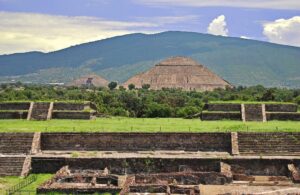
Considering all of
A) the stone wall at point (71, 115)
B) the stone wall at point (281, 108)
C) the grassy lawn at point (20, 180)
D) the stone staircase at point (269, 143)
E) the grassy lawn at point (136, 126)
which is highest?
the stone wall at point (281, 108)

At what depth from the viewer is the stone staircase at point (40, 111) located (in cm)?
3694

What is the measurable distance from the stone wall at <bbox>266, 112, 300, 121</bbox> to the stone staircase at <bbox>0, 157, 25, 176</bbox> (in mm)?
18169

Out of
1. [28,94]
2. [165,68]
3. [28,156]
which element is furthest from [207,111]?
[165,68]

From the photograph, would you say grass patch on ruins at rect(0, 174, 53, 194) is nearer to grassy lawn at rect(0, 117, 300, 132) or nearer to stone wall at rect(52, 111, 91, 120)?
grassy lawn at rect(0, 117, 300, 132)

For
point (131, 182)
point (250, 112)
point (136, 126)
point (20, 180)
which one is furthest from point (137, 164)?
point (250, 112)

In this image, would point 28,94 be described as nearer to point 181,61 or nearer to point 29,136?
point 29,136

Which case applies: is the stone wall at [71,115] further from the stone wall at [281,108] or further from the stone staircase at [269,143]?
the stone wall at [281,108]

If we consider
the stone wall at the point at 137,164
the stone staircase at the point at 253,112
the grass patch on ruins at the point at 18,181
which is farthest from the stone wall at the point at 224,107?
the grass patch on ruins at the point at 18,181

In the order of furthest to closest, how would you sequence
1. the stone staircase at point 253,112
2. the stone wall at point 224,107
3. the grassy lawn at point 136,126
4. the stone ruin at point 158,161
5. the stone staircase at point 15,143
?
the stone wall at point 224,107 → the stone staircase at point 253,112 → the grassy lawn at point 136,126 → the stone staircase at point 15,143 → the stone ruin at point 158,161

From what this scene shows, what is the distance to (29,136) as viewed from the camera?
28.3 meters

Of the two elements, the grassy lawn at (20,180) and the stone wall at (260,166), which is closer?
the grassy lawn at (20,180)

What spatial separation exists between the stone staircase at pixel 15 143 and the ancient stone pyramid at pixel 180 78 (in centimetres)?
10082

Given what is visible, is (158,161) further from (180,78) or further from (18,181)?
(180,78)

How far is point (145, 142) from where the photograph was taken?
92.9ft
